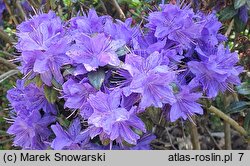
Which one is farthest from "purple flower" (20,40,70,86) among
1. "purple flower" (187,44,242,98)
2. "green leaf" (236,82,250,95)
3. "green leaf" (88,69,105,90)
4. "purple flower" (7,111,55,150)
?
"green leaf" (236,82,250,95)

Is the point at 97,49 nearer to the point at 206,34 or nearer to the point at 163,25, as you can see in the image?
the point at 163,25

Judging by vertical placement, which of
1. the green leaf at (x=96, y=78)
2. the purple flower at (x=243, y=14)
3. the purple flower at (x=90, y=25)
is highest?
the purple flower at (x=90, y=25)

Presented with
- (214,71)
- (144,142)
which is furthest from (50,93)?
(214,71)

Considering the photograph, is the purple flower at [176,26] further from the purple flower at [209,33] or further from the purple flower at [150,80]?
the purple flower at [150,80]

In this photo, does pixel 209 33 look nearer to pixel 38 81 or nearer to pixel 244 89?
pixel 244 89

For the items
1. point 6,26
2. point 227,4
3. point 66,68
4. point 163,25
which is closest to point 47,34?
point 66,68

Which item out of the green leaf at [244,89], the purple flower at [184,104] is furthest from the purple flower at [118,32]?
the green leaf at [244,89]
